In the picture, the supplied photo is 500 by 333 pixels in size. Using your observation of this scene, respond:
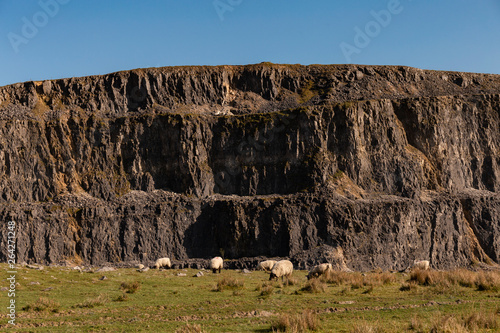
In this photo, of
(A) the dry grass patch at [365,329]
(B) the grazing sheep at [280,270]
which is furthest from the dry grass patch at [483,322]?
(B) the grazing sheep at [280,270]

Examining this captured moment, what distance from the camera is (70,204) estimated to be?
65250 millimetres

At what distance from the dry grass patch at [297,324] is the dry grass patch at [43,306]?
10.1 m

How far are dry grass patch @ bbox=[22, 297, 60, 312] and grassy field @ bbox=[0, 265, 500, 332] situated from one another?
0.04 meters

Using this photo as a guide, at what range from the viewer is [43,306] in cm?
2273

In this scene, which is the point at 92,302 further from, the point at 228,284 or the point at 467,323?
the point at 467,323

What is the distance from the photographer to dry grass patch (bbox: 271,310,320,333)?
17.0 m

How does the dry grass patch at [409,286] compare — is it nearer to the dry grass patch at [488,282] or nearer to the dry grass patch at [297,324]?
the dry grass patch at [488,282]

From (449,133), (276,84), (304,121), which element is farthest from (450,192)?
(276,84)

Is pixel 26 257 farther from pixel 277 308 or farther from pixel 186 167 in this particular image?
pixel 277 308

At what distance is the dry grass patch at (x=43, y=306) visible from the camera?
22656 mm

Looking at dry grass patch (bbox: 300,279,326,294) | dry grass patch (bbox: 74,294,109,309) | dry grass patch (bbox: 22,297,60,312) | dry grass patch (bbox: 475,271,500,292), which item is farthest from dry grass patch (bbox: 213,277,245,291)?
dry grass patch (bbox: 475,271,500,292)

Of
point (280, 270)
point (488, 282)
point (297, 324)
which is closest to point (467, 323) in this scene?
point (297, 324)

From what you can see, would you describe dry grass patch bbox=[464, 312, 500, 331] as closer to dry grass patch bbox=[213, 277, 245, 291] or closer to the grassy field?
the grassy field

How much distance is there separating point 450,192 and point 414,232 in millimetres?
8494
